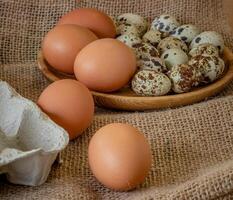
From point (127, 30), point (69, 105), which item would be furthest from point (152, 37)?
point (69, 105)

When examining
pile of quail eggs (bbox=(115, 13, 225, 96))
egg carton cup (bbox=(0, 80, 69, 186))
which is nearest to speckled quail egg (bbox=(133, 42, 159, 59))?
pile of quail eggs (bbox=(115, 13, 225, 96))

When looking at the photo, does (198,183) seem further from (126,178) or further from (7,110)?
(7,110)

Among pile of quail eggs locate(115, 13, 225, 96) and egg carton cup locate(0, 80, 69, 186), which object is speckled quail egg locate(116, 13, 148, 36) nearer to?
pile of quail eggs locate(115, 13, 225, 96)

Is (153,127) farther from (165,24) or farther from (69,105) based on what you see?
(165,24)

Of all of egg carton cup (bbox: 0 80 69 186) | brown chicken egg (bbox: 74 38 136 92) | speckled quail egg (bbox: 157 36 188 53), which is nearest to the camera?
egg carton cup (bbox: 0 80 69 186)

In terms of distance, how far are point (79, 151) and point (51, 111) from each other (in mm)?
64

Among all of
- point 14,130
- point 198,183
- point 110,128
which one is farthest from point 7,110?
point 198,183

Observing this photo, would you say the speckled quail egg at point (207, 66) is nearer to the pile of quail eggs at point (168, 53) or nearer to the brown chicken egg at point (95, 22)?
the pile of quail eggs at point (168, 53)

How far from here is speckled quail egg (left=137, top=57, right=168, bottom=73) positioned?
2.55 feet

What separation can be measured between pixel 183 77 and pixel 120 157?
0.25 meters

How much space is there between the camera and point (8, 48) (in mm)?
896

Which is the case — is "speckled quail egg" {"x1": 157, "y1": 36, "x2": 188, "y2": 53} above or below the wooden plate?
above

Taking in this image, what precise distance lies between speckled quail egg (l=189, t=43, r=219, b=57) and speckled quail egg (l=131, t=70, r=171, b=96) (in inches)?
3.5

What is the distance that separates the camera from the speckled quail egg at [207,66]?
78cm
